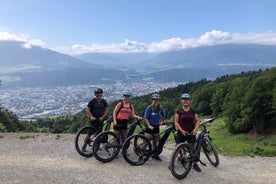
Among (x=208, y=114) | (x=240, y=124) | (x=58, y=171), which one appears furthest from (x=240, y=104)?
(x=58, y=171)

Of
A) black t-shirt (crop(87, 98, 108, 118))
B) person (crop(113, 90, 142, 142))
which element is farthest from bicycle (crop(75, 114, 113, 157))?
person (crop(113, 90, 142, 142))

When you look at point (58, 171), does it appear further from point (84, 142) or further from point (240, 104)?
point (240, 104)

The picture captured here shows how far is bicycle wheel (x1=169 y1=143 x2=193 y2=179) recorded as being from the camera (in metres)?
10.8

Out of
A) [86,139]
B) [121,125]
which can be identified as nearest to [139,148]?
[121,125]

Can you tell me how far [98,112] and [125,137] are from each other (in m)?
1.39

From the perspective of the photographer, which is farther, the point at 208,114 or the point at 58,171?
the point at 208,114

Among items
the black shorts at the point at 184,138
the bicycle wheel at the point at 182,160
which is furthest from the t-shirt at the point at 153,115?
the bicycle wheel at the point at 182,160

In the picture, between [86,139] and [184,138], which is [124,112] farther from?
[184,138]

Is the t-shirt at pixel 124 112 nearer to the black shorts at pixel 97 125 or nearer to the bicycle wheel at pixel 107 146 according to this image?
the bicycle wheel at pixel 107 146

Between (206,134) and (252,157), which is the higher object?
(206,134)

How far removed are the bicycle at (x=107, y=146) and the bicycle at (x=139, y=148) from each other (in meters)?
0.43

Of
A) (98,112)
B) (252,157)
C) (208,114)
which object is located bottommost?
(208,114)

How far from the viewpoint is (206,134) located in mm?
12008

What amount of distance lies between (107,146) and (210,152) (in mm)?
3532
